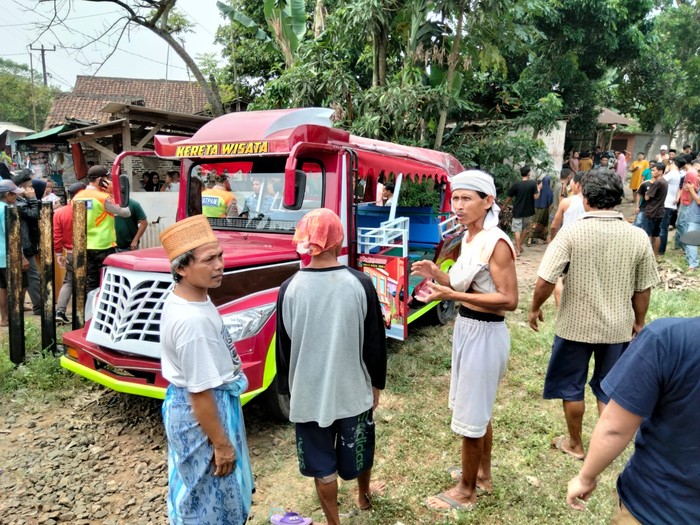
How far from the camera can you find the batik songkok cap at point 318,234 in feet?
7.26

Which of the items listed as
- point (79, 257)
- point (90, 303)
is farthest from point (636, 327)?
point (79, 257)

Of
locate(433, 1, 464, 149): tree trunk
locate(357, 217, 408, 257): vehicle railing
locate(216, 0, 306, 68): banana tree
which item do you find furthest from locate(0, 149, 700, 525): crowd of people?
locate(216, 0, 306, 68): banana tree

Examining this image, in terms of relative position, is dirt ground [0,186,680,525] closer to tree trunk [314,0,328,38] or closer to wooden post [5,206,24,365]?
wooden post [5,206,24,365]

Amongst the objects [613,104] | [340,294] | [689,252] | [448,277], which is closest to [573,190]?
[689,252]

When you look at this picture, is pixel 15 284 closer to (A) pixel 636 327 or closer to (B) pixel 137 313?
(B) pixel 137 313

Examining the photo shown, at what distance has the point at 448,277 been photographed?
8.95 ft

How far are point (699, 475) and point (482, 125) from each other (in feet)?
39.7

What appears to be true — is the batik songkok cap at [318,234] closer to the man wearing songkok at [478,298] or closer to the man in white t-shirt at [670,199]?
the man wearing songkok at [478,298]

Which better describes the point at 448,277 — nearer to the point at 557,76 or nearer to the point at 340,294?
the point at 340,294

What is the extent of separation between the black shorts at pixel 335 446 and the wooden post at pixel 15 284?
356cm

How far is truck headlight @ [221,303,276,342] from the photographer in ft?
10.7

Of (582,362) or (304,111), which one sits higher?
(304,111)

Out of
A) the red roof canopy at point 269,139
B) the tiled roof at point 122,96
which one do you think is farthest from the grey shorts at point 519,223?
the tiled roof at point 122,96

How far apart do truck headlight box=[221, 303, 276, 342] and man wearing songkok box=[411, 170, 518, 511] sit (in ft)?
4.40
